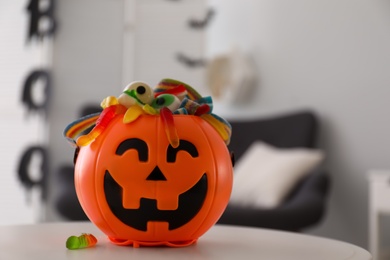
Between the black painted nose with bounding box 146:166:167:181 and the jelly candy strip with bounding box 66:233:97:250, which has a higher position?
the black painted nose with bounding box 146:166:167:181

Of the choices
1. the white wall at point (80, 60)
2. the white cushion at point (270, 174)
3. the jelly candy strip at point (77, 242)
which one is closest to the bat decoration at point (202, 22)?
the white wall at point (80, 60)

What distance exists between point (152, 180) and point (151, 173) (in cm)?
1

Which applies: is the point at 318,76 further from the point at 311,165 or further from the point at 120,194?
A: the point at 120,194

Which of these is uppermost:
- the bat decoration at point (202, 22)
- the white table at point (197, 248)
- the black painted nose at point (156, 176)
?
the bat decoration at point (202, 22)

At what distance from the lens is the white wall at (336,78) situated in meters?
2.98

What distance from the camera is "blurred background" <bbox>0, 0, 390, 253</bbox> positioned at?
312cm

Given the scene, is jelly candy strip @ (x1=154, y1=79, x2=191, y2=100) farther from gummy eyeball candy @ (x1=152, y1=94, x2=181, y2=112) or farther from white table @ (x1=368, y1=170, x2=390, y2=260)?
white table @ (x1=368, y1=170, x2=390, y2=260)

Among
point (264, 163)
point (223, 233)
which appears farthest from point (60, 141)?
point (223, 233)

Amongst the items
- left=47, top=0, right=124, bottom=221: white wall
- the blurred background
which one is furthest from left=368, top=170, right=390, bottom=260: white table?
left=47, top=0, right=124, bottom=221: white wall

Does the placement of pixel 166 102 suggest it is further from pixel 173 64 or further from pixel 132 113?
pixel 173 64

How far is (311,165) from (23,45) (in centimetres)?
197

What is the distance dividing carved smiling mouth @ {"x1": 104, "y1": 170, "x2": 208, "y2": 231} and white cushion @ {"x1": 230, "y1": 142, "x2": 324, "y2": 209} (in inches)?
60.9

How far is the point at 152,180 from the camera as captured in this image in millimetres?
1031

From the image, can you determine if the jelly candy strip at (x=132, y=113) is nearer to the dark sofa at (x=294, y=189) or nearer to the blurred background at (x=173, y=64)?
the dark sofa at (x=294, y=189)
